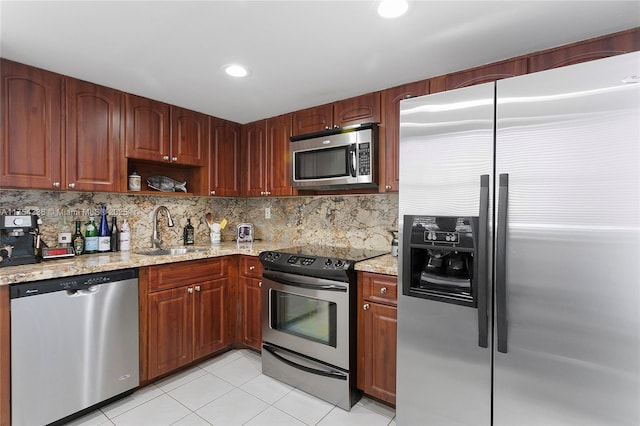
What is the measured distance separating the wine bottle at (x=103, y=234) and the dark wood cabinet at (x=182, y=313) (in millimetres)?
588

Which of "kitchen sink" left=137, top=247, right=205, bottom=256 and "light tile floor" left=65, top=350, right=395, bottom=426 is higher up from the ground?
"kitchen sink" left=137, top=247, right=205, bottom=256

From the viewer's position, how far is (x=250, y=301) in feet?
8.85

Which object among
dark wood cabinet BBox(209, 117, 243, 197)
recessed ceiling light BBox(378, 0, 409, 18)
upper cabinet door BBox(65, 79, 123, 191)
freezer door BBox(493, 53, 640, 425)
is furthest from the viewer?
dark wood cabinet BBox(209, 117, 243, 197)

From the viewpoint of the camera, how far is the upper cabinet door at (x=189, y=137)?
2725 mm

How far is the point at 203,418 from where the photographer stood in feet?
6.27

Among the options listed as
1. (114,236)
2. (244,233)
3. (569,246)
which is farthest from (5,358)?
(569,246)

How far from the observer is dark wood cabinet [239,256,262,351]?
8.68 ft

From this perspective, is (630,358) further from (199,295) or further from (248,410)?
(199,295)

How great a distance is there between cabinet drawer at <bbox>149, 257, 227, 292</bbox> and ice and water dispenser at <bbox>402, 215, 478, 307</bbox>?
1.65 m

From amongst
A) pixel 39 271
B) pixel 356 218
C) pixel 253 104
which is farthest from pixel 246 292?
pixel 253 104

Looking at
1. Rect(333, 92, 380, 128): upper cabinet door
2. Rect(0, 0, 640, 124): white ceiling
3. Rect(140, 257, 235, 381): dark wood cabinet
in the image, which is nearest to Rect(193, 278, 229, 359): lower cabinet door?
Rect(140, 257, 235, 381): dark wood cabinet

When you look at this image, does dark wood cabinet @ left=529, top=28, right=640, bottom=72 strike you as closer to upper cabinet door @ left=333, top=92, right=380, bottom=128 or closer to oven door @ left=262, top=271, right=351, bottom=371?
upper cabinet door @ left=333, top=92, right=380, bottom=128

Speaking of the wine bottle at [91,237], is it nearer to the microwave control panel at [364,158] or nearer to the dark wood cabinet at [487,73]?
the microwave control panel at [364,158]

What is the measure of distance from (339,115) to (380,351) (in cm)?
180
